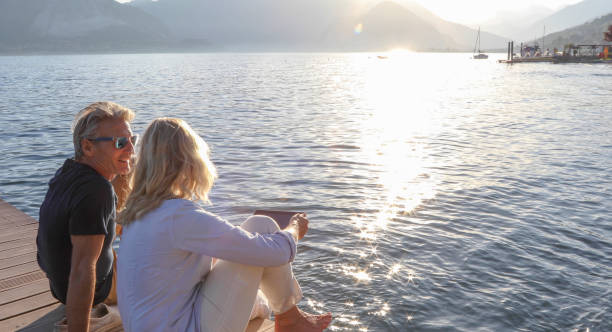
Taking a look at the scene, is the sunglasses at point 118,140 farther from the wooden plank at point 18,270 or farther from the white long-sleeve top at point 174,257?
the wooden plank at point 18,270

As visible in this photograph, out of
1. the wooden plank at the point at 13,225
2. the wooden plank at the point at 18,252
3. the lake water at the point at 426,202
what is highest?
the wooden plank at the point at 13,225

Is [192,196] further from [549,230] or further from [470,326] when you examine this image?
A: [549,230]

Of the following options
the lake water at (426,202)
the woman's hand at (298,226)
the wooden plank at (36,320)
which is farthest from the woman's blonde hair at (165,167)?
the lake water at (426,202)

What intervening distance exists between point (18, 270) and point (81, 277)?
2.87m

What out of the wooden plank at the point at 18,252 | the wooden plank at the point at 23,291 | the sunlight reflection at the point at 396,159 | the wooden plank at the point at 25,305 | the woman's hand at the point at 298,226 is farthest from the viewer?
the sunlight reflection at the point at 396,159

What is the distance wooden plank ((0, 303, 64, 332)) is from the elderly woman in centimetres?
151

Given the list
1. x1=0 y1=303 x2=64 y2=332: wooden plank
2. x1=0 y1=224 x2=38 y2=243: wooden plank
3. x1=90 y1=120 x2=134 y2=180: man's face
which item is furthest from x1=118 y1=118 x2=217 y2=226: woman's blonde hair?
x1=0 y1=224 x2=38 y2=243: wooden plank

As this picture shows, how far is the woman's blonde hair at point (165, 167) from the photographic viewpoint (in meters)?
2.73

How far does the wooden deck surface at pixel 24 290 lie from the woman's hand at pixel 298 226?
1.03 m

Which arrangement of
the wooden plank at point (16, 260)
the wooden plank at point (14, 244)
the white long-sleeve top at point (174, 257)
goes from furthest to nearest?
the wooden plank at point (14, 244) → the wooden plank at point (16, 260) → the white long-sleeve top at point (174, 257)

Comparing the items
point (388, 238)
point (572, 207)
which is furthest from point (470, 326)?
point (572, 207)

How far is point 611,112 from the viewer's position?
24.0 metres

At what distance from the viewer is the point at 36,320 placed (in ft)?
13.7

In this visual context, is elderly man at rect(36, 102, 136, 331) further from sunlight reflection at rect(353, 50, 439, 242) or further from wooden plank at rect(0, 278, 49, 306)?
sunlight reflection at rect(353, 50, 439, 242)
